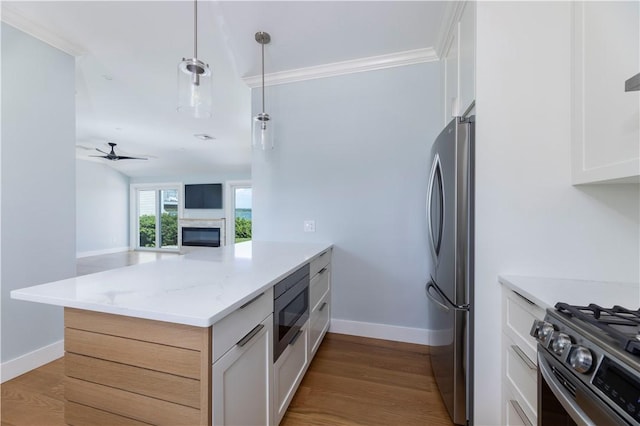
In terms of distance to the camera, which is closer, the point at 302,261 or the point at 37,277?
the point at 302,261

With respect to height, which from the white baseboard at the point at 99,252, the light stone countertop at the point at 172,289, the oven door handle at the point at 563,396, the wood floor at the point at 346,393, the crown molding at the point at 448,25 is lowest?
the wood floor at the point at 346,393

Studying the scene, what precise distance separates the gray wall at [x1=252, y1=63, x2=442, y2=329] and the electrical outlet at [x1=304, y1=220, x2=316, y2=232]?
4 centimetres

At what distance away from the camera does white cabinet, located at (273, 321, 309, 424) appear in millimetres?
1236

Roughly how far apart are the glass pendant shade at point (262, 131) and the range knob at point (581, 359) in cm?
210

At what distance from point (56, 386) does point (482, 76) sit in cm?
325

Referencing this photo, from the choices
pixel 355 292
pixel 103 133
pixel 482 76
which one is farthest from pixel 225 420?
pixel 103 133

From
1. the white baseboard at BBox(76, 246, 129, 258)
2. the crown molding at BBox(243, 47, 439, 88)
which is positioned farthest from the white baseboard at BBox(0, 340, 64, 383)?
the white baseboard at BBox(76, 246, 129, 258)

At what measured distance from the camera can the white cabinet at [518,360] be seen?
99cm

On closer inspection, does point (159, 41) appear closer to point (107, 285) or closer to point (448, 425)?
point (107, 285)

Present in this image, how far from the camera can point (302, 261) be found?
5.10 feet

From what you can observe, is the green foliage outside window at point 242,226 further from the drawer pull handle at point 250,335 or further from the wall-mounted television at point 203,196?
the drawer pull handle at point 250,335

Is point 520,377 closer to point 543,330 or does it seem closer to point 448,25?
point 543,330

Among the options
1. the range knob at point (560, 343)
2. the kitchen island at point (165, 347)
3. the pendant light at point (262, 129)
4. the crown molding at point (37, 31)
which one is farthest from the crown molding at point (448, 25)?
the crown molding at point (37, 31)

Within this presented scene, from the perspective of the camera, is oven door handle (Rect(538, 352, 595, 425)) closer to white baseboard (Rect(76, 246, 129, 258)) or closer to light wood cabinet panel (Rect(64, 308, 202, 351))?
light wood cabinet panel (Rect(64, 308, 202, 351))
